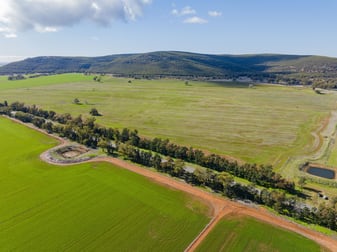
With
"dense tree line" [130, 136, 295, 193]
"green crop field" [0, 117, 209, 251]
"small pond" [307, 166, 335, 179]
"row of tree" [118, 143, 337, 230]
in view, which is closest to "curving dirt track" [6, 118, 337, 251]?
"green crop field" [0, 117, 209, 251]

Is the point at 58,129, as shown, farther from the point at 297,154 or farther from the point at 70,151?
the point at 297,154

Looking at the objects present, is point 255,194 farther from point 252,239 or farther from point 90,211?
point 90,211

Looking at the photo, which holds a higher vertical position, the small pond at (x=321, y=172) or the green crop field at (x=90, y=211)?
the green crop field at (x=90, y=211)

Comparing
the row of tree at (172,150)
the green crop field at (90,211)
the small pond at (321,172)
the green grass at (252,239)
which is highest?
the row of tree at (172,150)

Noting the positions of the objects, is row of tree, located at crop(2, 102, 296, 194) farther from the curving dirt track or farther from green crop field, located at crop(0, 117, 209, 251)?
green crop field, located at crop(0, 117, 209, 251)

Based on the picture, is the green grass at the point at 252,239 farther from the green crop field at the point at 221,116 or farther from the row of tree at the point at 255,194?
the green crop field at the point at 221,116

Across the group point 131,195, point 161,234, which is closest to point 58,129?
point 131,195

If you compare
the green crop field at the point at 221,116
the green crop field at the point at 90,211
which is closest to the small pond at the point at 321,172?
the green crop field at the point at 221,116
